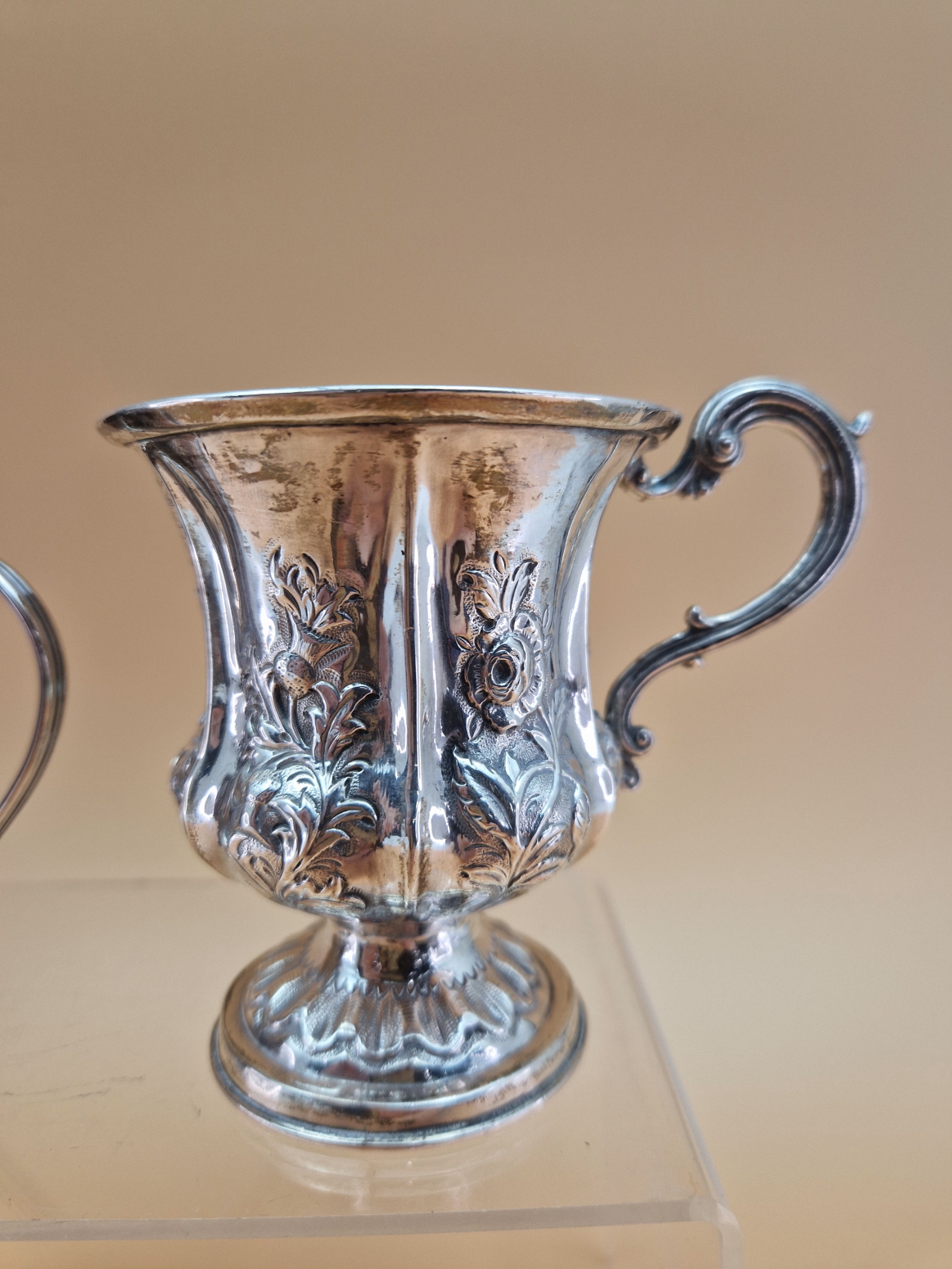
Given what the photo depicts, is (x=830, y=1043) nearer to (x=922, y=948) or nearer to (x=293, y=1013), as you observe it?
(x=922, y=948)

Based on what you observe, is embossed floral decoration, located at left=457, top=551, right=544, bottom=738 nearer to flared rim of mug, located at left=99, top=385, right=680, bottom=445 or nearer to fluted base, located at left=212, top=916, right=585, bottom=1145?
flared rim of mug, located at left=99, top=385, right=680, bottom=445

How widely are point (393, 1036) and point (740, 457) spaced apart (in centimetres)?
57

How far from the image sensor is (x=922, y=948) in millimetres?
1188

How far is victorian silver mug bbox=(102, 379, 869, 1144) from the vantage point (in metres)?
0.65

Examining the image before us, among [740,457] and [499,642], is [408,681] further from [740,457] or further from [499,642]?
[740,457]

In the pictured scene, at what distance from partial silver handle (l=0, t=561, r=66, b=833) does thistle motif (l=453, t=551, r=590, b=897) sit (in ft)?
1.23

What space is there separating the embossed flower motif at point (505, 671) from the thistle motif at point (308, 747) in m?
0.08

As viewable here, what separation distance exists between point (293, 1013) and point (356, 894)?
18cm

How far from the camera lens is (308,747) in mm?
717

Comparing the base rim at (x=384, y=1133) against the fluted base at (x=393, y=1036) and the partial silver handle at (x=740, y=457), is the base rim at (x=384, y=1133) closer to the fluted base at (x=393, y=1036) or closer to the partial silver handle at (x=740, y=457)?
the fluted base at (x=393, y=1036)

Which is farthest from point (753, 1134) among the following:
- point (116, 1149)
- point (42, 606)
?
point (42, 606)

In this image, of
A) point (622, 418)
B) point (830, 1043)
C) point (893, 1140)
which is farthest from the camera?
point (830, 1043)

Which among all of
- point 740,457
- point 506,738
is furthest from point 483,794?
point 740,457

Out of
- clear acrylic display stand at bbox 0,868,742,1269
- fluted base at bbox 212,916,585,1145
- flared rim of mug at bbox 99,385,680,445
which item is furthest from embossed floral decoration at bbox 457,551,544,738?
clear acrylic display stand at bbox 0,868,742,1269
